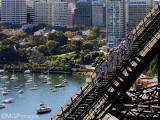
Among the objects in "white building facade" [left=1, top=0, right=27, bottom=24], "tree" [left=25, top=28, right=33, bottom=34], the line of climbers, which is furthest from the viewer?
"white building facade" [left=1, top=0, right=27, bottom=24]

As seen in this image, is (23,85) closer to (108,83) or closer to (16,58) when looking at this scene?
(16,58)

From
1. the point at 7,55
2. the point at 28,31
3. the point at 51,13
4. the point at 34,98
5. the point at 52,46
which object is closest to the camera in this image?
the point at 34,98

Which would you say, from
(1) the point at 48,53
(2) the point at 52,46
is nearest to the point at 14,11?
(2) the point at 52,46

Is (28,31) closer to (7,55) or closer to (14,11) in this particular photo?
(14,11)

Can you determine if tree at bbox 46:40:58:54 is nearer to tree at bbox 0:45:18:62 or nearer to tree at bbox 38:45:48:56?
tree at bbox 38:45:48:56

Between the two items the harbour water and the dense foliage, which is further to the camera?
the dense foliage

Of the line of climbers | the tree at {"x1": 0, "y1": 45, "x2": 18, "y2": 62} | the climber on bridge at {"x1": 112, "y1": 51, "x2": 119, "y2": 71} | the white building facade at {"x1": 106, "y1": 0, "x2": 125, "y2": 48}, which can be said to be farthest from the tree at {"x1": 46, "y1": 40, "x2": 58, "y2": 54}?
the climber on bridge at {"x1": 112, "y1": 51, "x2": 119, "y2": 71}

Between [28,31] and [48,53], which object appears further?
[28,31]

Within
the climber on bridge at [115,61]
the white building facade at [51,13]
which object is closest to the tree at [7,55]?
the white building facade at [51,13]
